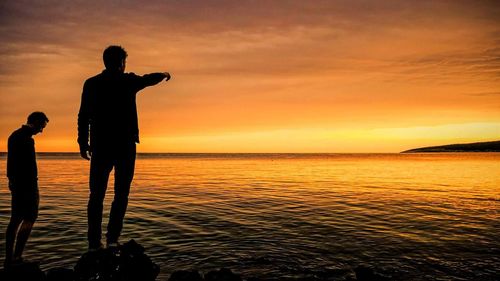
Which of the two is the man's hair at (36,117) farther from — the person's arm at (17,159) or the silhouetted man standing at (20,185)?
the person's arm at (17,159)

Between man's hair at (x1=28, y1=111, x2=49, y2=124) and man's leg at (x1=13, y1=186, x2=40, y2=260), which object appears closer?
man's leg at (x1=13, y1=186, x2=40, y2=260)

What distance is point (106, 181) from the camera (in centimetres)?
613

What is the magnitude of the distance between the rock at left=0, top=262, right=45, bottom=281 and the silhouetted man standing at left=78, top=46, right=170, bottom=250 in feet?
2.95

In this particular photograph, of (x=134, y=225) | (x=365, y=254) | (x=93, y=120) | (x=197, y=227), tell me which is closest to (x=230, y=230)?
(x=197, y=227)

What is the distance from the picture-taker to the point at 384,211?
1500 cm

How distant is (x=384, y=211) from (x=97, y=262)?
12.2 metres

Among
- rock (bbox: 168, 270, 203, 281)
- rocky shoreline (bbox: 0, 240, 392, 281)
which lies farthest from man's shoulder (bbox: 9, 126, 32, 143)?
rock (bbox: 168, 270, 203, 281)

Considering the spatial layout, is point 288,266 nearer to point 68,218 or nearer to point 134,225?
point 134,225

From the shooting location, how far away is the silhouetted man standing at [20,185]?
258 inches

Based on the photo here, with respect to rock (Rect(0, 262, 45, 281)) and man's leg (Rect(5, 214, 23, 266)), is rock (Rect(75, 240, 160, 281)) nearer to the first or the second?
rock (Rect(0, 262, 45, 281))

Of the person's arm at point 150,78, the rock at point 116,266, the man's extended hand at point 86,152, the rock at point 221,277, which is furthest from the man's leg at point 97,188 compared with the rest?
the rock at point 221,277

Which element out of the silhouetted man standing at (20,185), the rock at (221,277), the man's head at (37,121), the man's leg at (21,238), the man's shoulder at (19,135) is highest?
the man's head at (37,121)

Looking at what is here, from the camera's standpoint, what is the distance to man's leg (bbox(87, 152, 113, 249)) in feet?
19.7

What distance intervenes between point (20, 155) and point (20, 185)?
56 centimetres
